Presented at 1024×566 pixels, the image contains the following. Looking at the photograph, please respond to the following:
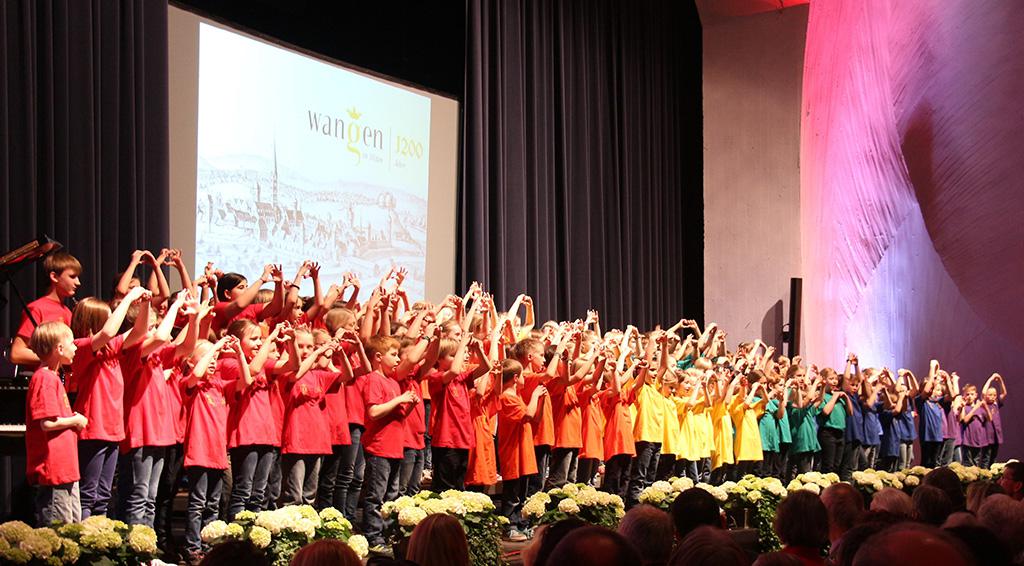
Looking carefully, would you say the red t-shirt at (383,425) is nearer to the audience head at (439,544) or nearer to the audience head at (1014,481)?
the audience head at (439,544)

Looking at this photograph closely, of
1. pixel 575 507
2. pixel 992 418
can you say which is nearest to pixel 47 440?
pixel 575 507

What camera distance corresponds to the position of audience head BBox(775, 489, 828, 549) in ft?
12.5

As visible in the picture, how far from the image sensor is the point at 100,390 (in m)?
5.12

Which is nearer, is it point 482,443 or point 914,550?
point 914,550

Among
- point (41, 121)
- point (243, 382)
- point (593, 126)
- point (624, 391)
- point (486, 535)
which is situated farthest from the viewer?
point (593, 126)

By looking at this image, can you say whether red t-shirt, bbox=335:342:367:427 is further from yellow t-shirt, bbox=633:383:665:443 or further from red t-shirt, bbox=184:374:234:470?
yellow t-shirt, bbox=633:383:665:443

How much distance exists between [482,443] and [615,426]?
1.62 m

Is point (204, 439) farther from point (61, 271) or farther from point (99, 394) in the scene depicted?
point (61, 271)

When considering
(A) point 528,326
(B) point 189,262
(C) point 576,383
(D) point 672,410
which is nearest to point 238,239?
(B) point 189,262

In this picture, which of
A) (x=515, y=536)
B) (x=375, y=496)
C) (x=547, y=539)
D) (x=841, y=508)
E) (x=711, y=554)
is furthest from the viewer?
(x=515, y=536)

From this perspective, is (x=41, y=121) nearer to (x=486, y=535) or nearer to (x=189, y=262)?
(x=189, y=262)

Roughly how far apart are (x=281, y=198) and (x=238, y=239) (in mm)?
697

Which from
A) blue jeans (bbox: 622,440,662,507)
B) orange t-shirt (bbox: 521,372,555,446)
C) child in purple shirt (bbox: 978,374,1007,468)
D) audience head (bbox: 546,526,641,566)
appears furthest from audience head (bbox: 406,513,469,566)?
child in purple shirt (bbox: 978,374,1007,468)

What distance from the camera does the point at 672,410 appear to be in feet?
29.6
